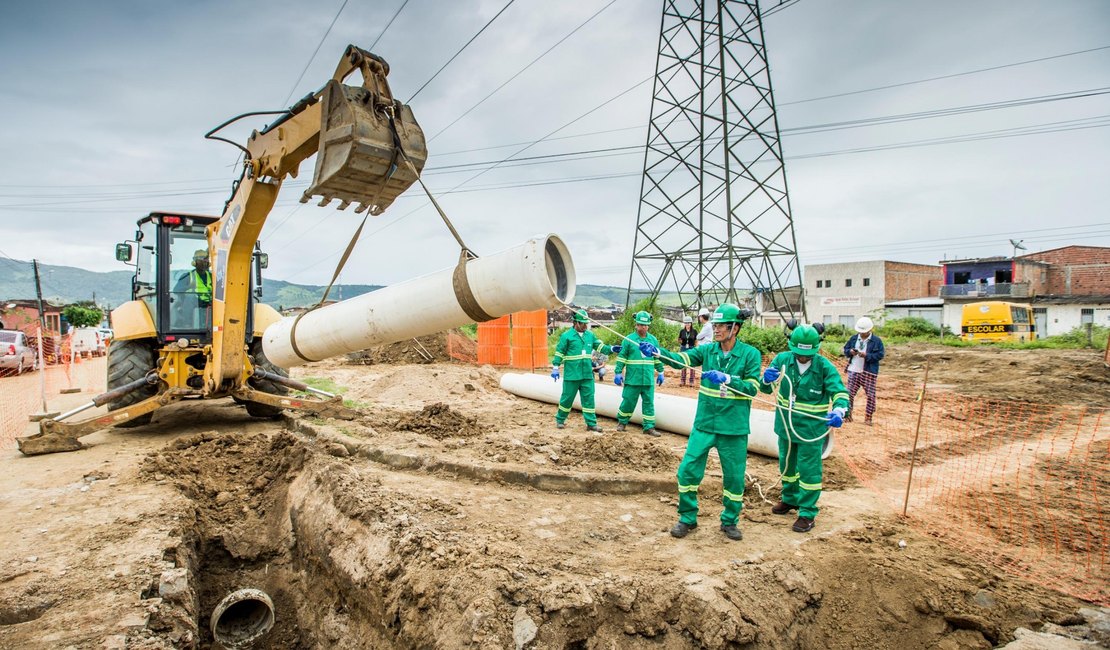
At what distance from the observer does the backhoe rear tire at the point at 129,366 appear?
722cm

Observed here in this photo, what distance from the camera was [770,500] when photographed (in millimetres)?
5469

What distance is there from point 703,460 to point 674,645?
161 cm

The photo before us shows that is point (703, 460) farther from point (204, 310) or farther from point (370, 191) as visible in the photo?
point (204, 310)

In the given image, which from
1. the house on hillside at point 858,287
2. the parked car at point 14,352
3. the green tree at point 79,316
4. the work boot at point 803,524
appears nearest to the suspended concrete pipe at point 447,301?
the work boot at point 803,524

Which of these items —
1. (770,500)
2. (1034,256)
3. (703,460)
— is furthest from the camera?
(1034,256)

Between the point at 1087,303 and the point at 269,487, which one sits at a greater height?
the point at 1087,303

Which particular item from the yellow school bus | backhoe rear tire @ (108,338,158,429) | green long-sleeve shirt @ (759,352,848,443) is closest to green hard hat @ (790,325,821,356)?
green long-sleeve shirt @ (759,352,848,443)

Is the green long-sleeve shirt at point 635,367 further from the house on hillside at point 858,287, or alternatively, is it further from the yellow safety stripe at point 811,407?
the house on hillside at point 858,287

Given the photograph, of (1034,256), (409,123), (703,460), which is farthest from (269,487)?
(1034,256)

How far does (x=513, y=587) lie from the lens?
11.2 ft

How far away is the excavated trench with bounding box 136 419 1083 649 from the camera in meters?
3.35

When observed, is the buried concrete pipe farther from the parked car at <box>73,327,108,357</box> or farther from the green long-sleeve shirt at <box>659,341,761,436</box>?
the parked car at <box>73,327,108,357</box>

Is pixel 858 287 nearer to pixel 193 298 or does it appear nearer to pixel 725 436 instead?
pixel 725 436

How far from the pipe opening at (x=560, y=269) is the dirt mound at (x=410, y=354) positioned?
49.7ft
